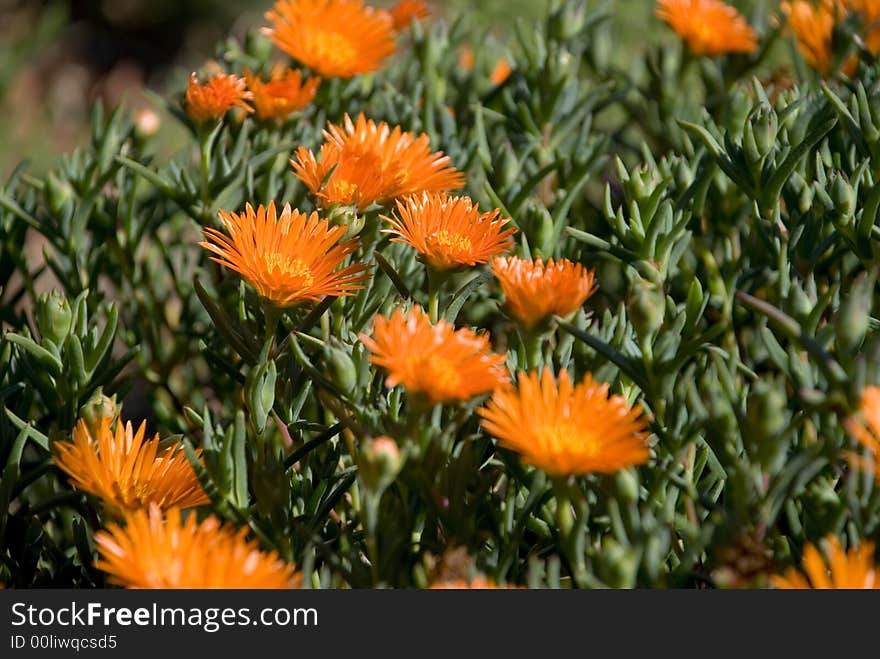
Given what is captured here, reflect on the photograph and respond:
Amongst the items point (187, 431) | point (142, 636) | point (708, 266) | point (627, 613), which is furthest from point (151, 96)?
point (627, 613)

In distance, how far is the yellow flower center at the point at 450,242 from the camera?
2.67 feet

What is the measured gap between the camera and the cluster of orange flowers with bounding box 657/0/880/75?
1.28m

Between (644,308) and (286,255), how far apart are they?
0.28 metres

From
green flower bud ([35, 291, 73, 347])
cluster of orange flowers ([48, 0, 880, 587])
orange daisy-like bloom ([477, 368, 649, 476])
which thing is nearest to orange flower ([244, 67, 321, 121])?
cluster of orange flowers ([48, 0, 880, 587])

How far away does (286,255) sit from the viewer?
0.83 meters

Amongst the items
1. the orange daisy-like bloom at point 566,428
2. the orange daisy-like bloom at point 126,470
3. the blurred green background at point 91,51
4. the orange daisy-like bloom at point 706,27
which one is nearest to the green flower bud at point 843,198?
the orange daisy-like bloom at point 566,428

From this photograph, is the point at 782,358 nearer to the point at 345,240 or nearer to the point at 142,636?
the point at 345,240

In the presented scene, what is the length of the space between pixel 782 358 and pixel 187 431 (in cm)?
54

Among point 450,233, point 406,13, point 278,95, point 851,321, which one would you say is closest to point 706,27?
point 406,13

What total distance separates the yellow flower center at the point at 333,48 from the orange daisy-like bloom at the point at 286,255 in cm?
40

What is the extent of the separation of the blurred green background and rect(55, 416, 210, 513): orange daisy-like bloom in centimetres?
202

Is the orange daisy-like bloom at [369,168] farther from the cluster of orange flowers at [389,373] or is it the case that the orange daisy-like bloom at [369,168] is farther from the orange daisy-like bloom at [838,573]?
the orange daisy-like bloom at [838,573]

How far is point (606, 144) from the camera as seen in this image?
1.19 meters

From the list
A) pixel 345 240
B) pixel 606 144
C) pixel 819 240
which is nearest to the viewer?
pixel 345 240
